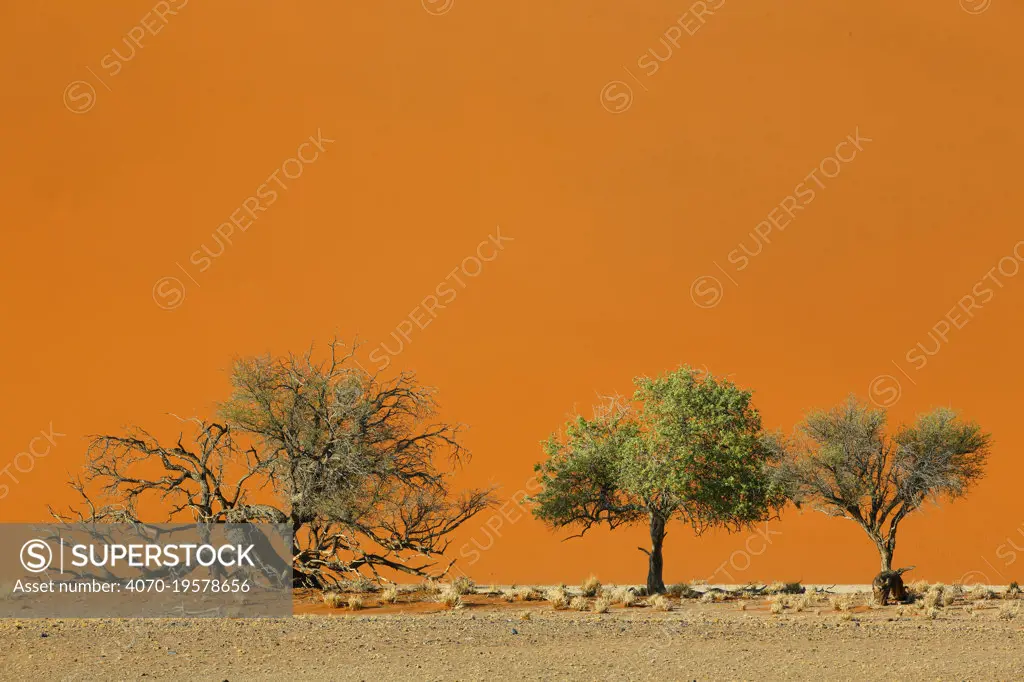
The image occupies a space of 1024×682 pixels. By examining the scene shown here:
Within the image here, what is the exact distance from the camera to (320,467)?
1100 inches

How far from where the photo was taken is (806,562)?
4700 cm

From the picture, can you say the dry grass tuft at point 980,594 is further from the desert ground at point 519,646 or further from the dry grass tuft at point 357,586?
the dry grass tuft at point 357,586

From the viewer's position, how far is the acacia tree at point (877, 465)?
105 ft

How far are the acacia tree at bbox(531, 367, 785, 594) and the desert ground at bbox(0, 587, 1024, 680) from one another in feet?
18.8

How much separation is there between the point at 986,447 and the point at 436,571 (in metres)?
17.7

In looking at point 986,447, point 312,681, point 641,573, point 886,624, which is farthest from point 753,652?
point 641,573

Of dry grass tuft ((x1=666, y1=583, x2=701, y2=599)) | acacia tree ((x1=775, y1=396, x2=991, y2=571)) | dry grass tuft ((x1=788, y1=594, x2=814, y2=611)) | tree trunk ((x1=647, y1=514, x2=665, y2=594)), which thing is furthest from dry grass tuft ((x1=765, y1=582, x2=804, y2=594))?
dry grass tuft ((x1=788, y1=594, x2=814, y2=611))

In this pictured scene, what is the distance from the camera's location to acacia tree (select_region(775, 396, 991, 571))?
105 feet

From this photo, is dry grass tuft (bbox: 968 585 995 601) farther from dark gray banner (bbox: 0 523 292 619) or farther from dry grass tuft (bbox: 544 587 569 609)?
dark gray banner (bbox: 0 523 292 619)

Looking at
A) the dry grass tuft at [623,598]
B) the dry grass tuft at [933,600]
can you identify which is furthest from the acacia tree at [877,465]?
the dry grass tuft at [623,598]

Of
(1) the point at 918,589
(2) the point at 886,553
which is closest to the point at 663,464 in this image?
(2) the point at 886,553

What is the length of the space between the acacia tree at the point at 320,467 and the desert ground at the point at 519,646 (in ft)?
7.45

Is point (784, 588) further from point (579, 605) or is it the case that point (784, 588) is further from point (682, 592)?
point (579, 605)

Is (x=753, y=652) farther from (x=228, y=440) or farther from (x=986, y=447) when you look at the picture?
(x=986, y=447)
